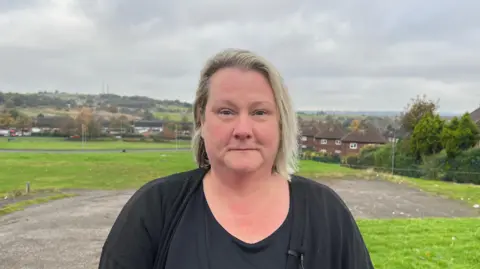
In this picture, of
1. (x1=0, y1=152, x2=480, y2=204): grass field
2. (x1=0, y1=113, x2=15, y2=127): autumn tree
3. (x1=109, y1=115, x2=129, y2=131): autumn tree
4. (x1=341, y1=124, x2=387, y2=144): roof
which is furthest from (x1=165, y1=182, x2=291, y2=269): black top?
(x1=0, y1=113, x2=15, y2=127): autumn tree

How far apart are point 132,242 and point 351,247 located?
28.9 inches

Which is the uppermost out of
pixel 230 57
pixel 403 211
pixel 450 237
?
pixel 230 57

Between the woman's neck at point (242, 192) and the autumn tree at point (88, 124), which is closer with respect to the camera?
the woman's neck at point (242, 192)

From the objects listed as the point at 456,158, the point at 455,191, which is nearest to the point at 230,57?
the point at 455,191

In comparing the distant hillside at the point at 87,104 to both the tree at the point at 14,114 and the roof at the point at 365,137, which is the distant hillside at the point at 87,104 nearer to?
the tree at the point at 14,114

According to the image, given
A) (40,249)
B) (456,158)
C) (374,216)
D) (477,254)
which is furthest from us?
(456,158)

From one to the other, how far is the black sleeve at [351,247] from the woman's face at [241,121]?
364 millimetres

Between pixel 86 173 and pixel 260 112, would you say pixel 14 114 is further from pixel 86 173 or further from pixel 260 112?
pixel 260 112

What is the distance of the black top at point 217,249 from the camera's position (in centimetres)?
147

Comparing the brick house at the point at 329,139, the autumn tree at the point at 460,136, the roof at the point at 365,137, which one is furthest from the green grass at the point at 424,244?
the brick house at the point at 329,139

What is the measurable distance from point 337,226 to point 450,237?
6170mm

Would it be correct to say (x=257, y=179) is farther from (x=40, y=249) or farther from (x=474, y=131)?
(x=474, y=131)

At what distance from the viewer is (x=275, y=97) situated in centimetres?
154

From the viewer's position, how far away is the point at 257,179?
5.24ft
